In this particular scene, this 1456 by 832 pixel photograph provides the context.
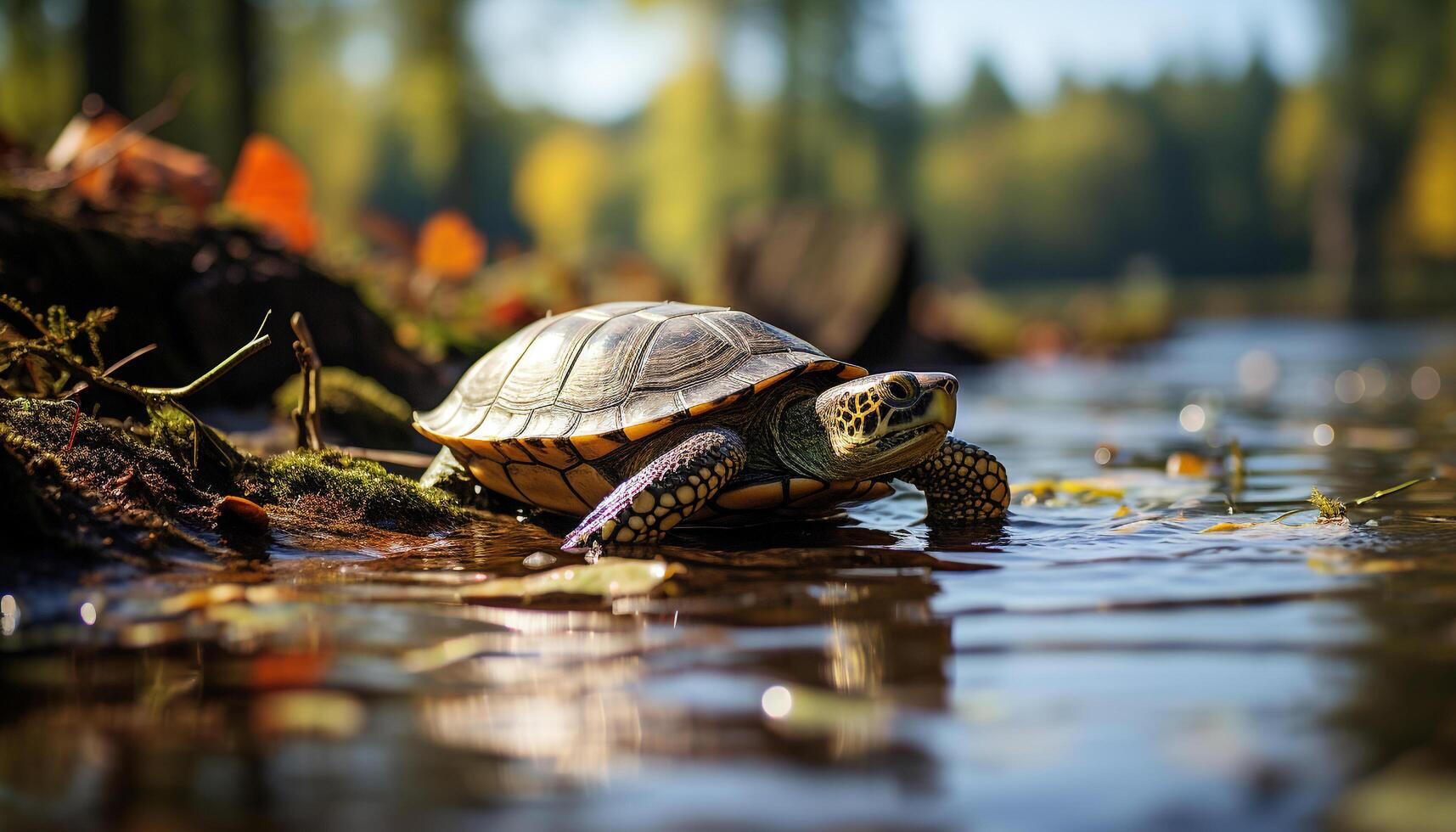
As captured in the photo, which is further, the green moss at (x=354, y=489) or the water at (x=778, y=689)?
the green moss at (x=354, y=489)

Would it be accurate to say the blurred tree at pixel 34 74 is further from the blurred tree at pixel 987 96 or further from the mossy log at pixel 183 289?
the blurred tree at pixel 987 96

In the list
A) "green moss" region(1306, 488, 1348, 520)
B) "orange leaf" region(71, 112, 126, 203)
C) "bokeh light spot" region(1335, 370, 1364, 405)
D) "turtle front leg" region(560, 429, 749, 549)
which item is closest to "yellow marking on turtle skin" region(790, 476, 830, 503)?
"turtle front leg" region(560, 429, 749, 549)

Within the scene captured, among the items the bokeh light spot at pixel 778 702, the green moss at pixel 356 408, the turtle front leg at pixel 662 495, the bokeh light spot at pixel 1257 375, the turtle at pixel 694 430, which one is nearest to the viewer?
the bokeh light spot at pixel 778 702

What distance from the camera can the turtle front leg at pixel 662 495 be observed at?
3.45 metres

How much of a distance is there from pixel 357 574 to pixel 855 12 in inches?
1380

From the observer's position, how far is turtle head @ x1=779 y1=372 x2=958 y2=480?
3.61 meters

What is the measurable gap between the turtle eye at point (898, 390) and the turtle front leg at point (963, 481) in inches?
16.7

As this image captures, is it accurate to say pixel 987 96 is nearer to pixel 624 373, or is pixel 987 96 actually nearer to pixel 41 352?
pixel 624 373

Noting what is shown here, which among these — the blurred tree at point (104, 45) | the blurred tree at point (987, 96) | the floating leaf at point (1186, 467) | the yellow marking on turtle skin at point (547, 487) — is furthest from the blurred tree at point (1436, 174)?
the yellow marking on turtle skin at point (547, 487)

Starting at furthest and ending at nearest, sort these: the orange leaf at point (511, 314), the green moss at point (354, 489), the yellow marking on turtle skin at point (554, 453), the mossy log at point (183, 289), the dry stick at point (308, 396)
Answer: the orange leaf at point (511, 314) → the mossy log at point (183, 289) → the dry stick at point (308, 396) → the yellow marking on turtle skin at point (554, 453) → the green moss at point (354, 489)

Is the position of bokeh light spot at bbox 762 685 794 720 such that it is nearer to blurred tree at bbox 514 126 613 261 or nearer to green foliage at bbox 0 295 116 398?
green foliage at bbox 0 295 116 398

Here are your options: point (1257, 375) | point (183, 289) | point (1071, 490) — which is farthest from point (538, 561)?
point (1257, 375)

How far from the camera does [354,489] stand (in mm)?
3789

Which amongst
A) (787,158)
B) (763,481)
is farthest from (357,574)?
(787,158)
